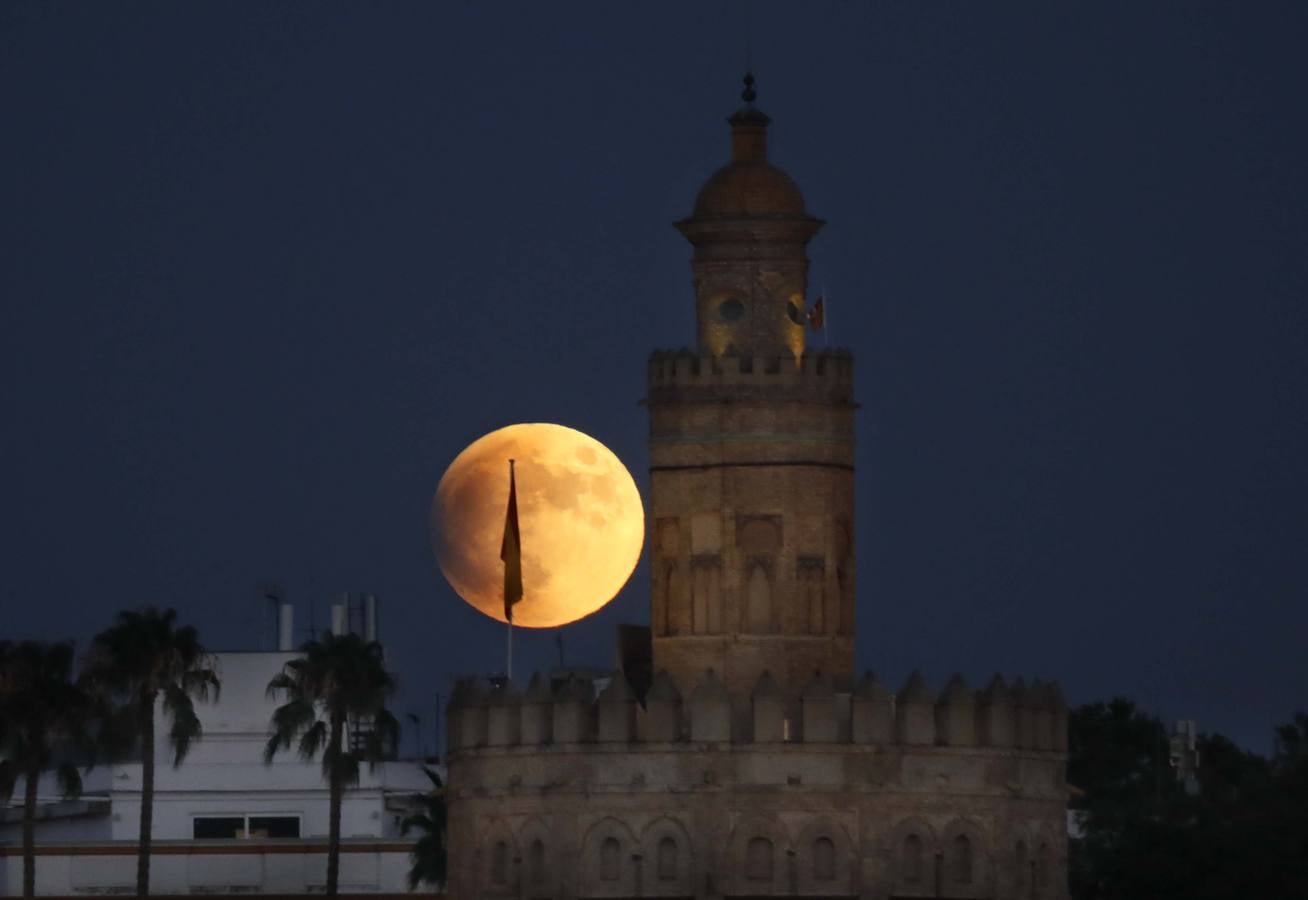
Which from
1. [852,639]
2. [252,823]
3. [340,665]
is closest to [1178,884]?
[852,639]

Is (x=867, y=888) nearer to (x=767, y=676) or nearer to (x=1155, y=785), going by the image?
(x=767, y=676)

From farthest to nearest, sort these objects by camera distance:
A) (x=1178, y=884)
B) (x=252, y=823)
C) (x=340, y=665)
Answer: (x=252, y=823), (x=340, y=665), (x=1178, y=884)

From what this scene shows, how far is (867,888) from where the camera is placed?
84.7 metres

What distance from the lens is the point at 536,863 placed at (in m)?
85.9

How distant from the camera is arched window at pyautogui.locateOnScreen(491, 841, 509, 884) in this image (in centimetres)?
8644

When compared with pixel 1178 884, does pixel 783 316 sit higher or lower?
higher

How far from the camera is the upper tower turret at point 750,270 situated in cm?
8712

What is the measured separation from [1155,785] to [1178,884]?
2717cm

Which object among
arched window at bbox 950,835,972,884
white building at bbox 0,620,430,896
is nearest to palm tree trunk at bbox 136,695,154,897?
white building at bbox 0,620,430,896

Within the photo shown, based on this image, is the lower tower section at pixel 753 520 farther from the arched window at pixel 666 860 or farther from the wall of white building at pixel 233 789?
the wall of white building at pixel 233 789

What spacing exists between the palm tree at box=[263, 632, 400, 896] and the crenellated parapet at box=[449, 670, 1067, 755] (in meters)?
43.3

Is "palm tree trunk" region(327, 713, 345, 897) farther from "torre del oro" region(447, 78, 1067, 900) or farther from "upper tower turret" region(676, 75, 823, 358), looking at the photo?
"upper tower turret" region(676, 75, 823, 358)

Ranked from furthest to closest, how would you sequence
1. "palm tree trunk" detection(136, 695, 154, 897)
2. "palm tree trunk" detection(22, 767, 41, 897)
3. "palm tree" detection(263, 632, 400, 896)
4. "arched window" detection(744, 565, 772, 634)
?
1. "palm tree" detection(263, 632, 400, 896)
2. "palm tree trunk" detection(136, 695, 154, 897)
3. "palm tree trunk" detection(22, 767, 41, 897)
4. "arched window" detection(744, 565, 772, 634)

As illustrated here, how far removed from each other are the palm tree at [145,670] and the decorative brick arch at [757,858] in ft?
142
